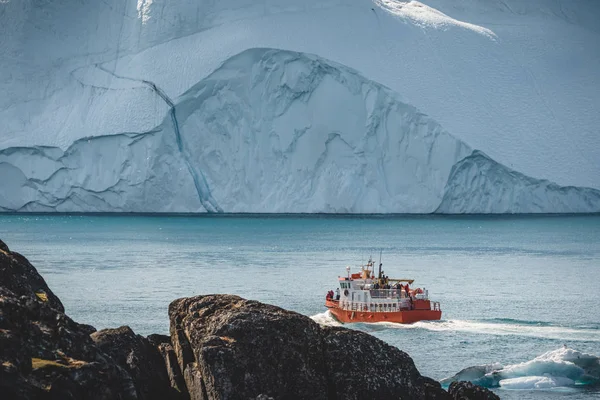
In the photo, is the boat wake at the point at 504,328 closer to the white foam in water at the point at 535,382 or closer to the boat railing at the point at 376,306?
the boat railing at the point at 376,306

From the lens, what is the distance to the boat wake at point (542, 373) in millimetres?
12781

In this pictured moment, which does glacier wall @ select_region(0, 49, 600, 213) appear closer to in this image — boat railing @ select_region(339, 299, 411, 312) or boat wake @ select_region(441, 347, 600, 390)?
boat railing @ select_region(339, 299, 411, 312)

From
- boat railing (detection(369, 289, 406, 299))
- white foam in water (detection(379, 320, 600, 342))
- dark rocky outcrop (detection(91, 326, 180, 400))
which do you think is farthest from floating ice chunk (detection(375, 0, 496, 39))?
dark rocky outcrop (detection(91, 326, 180, 400))

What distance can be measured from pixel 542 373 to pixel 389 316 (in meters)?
6.95

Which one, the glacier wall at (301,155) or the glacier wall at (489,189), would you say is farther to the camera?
the glacier wall at (301,155)

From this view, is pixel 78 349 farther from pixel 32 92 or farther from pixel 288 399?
pixel 32 92

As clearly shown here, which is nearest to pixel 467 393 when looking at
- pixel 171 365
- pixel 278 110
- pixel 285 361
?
pixel 285 361

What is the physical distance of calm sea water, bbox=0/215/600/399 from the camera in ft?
57.2

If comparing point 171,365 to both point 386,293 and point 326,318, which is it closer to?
point 326,318

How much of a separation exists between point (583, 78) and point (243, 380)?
42741 mm

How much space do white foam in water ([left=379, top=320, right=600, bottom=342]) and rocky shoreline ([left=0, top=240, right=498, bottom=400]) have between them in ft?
31.5

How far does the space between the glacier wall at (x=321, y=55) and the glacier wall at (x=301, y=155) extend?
68 cm

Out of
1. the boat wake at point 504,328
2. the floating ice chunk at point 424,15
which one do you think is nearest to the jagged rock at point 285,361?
the boat wake at point 504,328

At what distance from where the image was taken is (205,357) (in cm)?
742
